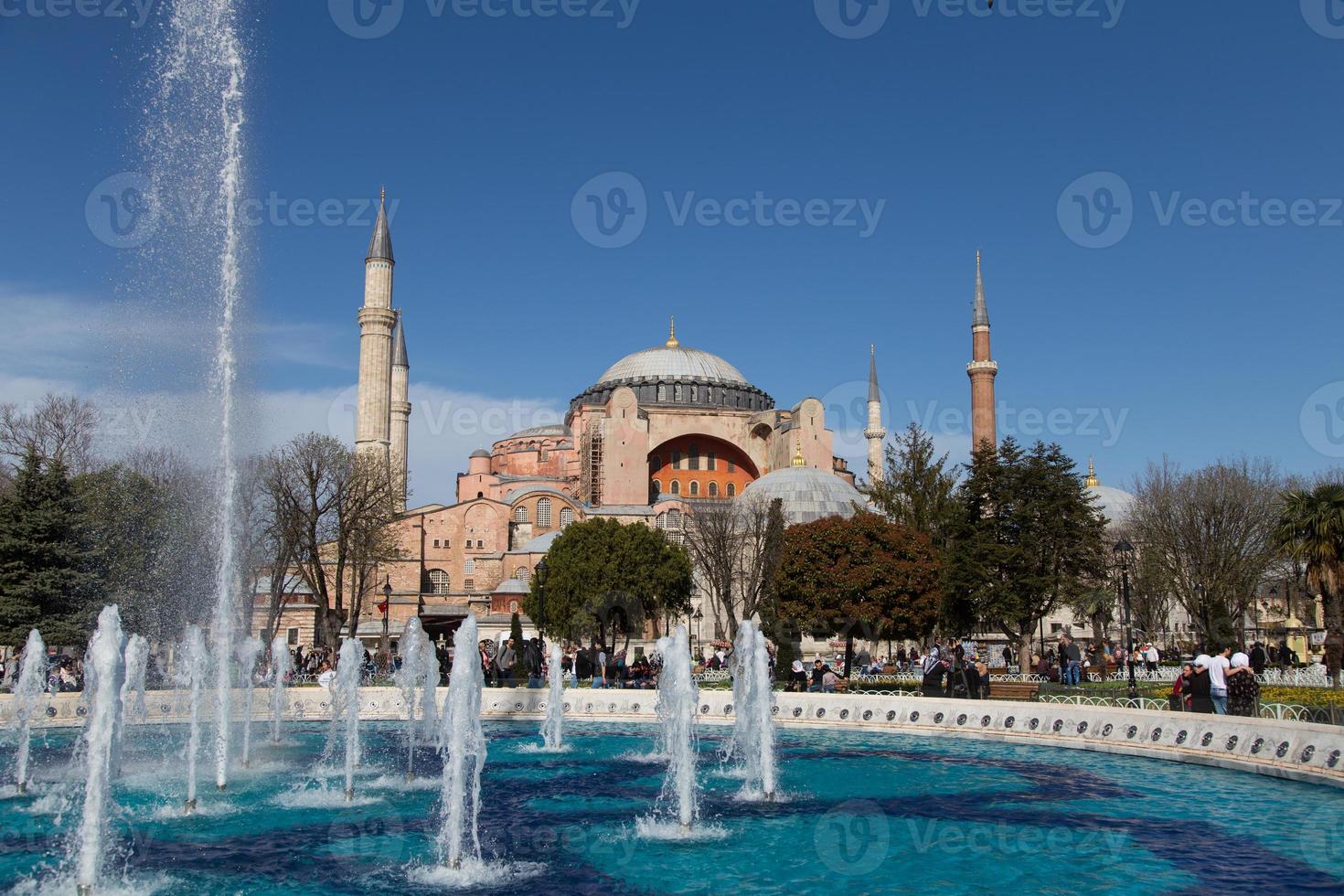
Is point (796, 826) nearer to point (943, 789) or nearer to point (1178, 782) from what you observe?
point (943, 789)

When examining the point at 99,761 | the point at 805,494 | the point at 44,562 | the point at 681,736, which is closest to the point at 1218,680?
the point at 681,736

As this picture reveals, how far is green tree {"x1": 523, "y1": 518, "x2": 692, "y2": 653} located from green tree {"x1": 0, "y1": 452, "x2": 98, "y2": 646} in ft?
48.7

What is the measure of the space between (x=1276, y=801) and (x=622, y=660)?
1447 cm

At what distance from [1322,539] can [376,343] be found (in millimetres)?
34923

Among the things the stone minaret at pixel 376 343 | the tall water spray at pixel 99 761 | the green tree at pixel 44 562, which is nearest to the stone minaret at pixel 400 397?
the stone minaret at pixel 376 343

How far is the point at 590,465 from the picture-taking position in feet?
189

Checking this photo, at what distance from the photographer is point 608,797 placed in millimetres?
10898

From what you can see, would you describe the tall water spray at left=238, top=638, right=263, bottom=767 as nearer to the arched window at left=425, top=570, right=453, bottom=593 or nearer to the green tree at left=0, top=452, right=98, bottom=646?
the green tree at left=0, top=452, right=98, bottom=646

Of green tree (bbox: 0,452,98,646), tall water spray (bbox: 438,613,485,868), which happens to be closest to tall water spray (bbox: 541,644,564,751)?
tall water spray (bbox: 438,613,485,868)

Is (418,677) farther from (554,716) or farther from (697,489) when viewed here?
(697,489)

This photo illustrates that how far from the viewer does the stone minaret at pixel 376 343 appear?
1764 inches

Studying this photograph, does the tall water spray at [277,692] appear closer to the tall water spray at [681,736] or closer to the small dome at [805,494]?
the tall water spray at [681,736]

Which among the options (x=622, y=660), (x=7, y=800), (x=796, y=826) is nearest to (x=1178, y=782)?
(x=796, y=826)

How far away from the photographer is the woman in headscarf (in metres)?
12.5
